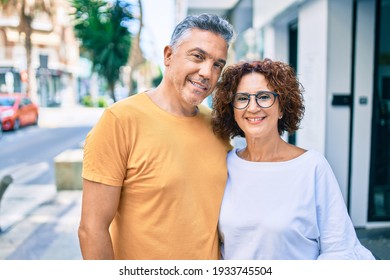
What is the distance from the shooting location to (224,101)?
174 cm

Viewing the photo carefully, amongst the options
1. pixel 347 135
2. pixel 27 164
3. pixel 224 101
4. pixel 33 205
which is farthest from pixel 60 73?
pixel 224 101

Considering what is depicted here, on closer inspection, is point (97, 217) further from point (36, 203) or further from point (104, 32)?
point (36, 203)

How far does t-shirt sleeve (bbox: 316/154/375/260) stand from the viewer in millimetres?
→ 1484

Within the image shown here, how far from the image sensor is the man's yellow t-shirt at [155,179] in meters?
1.45

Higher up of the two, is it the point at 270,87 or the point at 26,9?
the point at 26,9

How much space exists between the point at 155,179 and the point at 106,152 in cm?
19

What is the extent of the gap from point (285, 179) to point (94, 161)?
678mm

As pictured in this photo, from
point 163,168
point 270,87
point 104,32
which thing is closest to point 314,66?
point 104,32

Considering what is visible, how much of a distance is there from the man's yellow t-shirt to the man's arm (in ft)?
0.13

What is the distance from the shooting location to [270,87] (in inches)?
63.6

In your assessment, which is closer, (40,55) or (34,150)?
(40,55)
